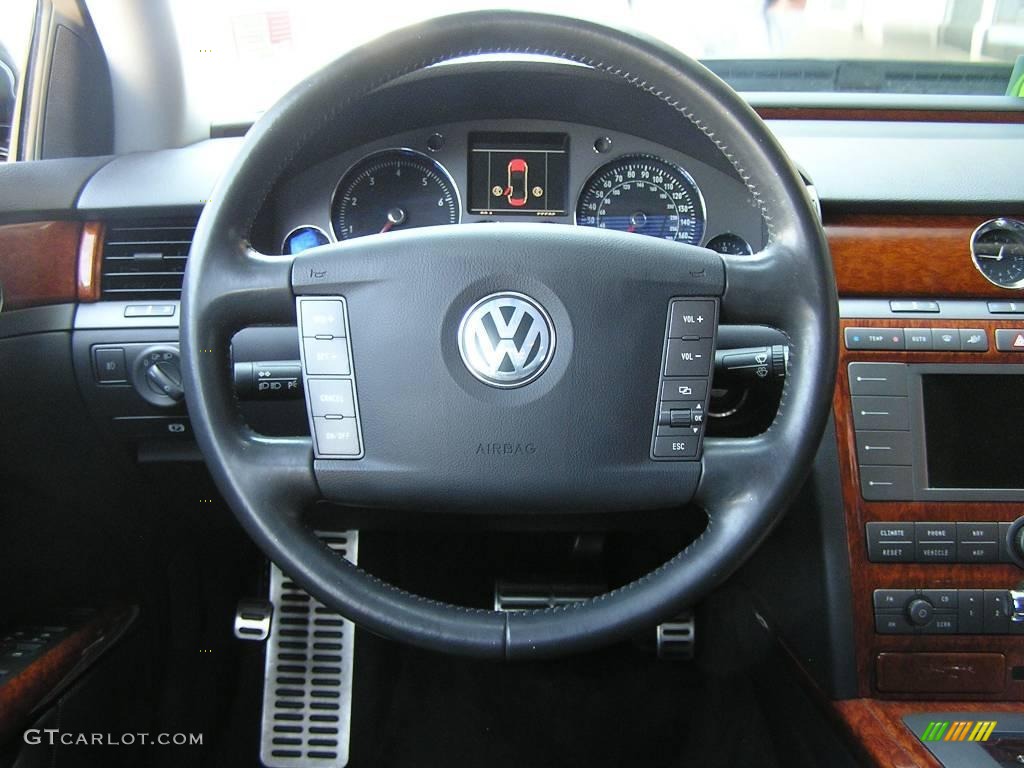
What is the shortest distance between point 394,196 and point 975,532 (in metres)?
0.98

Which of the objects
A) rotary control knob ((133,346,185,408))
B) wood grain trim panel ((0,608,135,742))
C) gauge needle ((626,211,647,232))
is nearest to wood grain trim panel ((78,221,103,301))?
rotary control knob ((133,346,185,408))

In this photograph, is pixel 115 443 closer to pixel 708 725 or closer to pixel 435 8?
pixel 435 8

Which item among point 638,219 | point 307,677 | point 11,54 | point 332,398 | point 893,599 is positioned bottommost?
point 307,677

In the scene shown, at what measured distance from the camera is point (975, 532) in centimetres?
132

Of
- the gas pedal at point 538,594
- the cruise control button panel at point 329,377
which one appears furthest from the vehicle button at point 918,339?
the cruise control button panel at point 329,377

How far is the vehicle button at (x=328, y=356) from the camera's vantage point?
102 centimetres

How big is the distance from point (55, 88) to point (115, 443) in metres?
0.64

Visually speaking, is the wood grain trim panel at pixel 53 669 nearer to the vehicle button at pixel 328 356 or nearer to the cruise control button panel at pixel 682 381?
the vehicle button at pixel 328 356

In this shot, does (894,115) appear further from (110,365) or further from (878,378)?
(110,365)

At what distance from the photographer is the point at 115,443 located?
1.49 meters

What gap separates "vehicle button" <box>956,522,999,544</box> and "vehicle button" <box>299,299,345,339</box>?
0.90 m

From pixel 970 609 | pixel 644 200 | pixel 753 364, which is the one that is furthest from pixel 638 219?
pixel 970 609

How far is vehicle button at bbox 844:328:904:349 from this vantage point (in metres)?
1.35

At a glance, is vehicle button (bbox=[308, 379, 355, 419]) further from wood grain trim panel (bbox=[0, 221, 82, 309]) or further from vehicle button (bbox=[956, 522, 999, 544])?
vehicle button (bbox=[956, 522, 999, 544])
